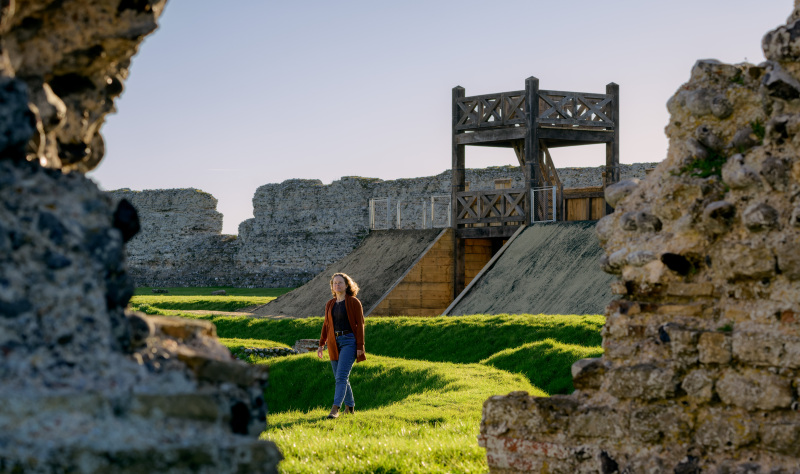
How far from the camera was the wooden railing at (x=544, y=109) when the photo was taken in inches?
715

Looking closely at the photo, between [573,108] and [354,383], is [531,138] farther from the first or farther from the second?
[354,383]

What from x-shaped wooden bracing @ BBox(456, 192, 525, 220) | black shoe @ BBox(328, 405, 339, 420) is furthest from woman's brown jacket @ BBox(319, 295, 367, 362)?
x-shaped wooden bracing @ BBox(456, 192, 525, 220)

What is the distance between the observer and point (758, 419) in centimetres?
444

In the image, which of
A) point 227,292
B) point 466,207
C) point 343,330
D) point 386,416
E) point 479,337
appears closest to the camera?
point 386,416

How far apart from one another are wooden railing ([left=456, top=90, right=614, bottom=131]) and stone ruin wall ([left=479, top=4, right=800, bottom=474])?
42.5 feet

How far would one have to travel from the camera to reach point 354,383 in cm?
1097

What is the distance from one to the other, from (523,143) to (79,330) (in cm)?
1719

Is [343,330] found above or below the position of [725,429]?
above

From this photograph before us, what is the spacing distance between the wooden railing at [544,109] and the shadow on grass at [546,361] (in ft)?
24.1

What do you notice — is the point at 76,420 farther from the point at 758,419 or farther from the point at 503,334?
the point at 503,334

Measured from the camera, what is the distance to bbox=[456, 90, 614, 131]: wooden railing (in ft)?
59.6

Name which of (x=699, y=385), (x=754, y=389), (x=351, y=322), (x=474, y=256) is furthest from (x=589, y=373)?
(x=474, y=256)

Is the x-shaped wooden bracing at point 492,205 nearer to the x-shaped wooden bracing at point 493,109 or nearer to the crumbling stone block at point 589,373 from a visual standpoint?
the x-shaped wooden bracing at point 493,109

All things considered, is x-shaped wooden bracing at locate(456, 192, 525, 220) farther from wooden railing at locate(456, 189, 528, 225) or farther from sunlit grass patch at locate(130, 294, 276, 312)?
sunlit grass patch at locate(130, 294, 276, 312)
